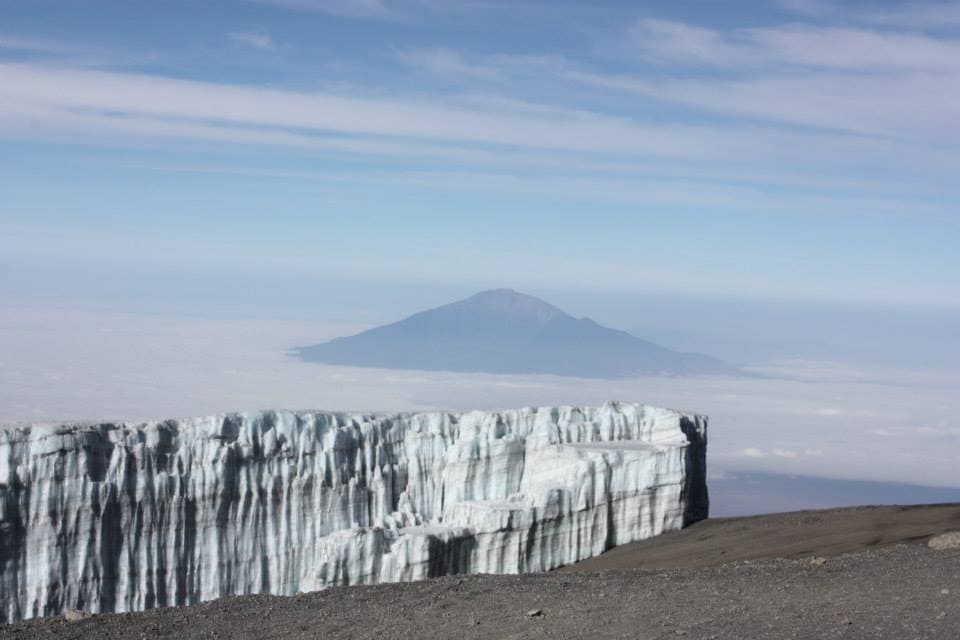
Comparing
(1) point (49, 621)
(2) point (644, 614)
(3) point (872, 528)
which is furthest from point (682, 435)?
(1) point (49, 621)

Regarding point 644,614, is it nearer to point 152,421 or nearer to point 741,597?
point 741,597

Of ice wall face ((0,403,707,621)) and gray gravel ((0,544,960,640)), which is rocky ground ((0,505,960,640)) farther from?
ice wall face ((0,403,707,621))

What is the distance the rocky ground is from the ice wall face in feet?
30.0

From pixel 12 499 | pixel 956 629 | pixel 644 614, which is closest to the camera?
pixel 956 629

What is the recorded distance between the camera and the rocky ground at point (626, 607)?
19.2 meters

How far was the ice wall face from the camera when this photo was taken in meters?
30.8

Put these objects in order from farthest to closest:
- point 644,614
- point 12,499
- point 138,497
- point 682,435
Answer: point 682,435 → point 138,497 → point 12,499 → point 644,614

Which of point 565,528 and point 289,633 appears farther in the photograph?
point 565,528

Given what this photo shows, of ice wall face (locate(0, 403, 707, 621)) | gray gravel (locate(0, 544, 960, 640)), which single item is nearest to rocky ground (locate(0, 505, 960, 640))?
gray gravel (locate(0, 544, 960, 640))

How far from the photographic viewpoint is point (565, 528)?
36.1 meters

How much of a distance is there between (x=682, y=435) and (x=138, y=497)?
719 inches

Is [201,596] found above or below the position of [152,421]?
below

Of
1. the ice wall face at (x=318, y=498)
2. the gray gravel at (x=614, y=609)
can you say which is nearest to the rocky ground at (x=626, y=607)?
the gray gravel at (x=614, y=609)

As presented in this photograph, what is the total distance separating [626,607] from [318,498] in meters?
16.2
